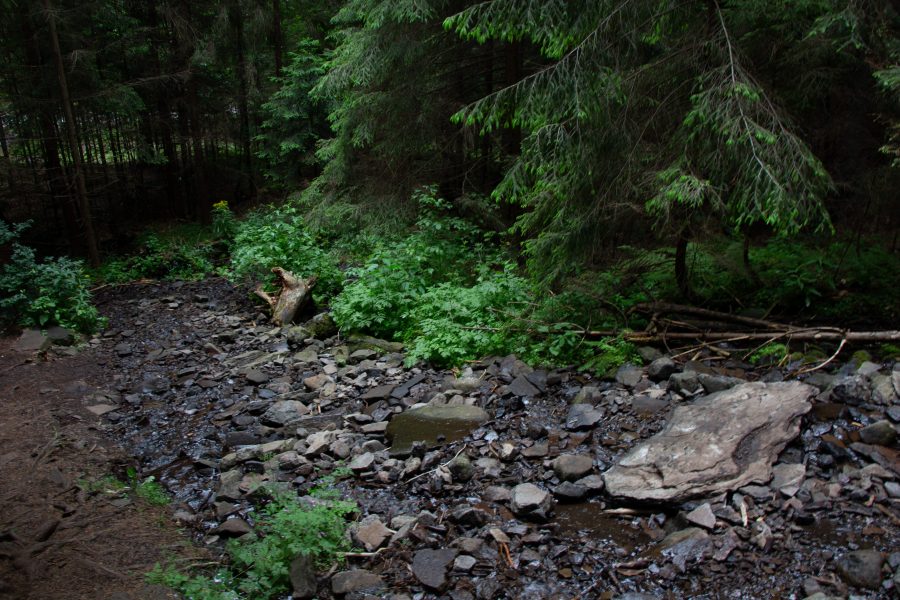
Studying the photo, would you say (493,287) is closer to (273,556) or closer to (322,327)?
(322,327)

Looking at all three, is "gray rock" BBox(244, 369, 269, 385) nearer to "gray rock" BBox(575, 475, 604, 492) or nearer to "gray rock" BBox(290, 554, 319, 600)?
"gray rock" BBox(290, 554, 319, 600)

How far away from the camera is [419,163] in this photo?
40.9 ft

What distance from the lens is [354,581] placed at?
12.7 feet

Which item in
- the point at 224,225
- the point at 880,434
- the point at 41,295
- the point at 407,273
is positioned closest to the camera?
the point at 880,434

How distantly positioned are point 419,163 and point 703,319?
24.7 ft

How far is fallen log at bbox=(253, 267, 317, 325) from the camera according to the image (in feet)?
34.6

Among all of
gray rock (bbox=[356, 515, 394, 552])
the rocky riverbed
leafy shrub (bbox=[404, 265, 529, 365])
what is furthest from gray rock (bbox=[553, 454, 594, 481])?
leafy shrub (bbox=[404, 265, 529, 365])

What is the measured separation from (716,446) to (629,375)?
5.60ft

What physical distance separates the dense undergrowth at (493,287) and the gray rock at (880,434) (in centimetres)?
244

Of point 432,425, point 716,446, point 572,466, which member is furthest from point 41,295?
point 716,446

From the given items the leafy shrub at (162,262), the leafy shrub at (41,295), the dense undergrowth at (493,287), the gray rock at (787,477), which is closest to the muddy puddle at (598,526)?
the gray rock at (787,477)

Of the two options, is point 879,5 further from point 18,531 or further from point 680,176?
point 18,531

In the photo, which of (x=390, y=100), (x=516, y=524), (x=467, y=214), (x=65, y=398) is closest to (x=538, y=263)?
(x=516, y=524)

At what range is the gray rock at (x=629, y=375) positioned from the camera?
6102mm
